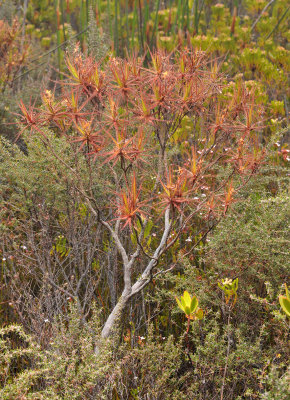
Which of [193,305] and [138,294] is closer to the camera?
[193,305]

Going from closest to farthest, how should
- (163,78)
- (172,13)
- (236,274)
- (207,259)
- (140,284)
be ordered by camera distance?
(163,78)
(140,284)
(236,274)
(207,259)
(172,13)

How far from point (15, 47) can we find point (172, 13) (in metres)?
1.86

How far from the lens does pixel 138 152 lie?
5.29 feet

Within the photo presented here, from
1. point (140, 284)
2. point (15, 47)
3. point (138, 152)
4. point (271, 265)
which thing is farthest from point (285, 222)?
point (15, 47)

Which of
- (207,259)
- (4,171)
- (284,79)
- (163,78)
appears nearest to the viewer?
(163,78)

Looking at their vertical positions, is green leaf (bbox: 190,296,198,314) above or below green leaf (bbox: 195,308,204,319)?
above

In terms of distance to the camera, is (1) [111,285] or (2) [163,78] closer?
(2) [163,78]

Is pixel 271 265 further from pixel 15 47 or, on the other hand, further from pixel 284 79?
pixel 15 47

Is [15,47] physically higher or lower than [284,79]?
higher

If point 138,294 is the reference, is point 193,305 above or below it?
above

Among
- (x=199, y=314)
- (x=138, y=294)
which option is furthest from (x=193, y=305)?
(x=138, y=294)

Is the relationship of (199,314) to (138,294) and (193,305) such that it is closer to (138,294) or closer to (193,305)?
(193,305)

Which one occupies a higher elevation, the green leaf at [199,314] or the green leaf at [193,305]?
the green leaf at [193,305]

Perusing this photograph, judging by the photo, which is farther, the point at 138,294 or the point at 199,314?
the point at 138,294
